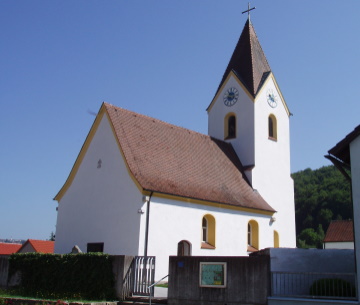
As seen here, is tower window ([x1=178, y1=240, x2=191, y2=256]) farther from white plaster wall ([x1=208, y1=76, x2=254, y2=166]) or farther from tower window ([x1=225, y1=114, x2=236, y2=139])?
tower window ([x1=225, y1=114, x2=236, y2=139])

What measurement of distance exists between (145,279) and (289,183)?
18159 millimetres

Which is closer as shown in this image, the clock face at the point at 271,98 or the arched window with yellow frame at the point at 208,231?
the arched window with yellow frame at the point at 208,231

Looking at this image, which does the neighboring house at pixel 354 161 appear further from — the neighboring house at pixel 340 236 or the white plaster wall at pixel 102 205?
the neighboring house at pixel 340 236

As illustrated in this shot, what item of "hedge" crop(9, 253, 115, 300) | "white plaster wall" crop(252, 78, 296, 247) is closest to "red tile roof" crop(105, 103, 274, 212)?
"white plaster wall" crop(252, 78, 296, 247)

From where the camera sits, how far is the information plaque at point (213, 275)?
13.0 metres

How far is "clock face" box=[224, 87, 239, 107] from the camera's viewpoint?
1230 inches

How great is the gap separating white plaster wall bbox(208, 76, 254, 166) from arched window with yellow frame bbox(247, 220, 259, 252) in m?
4.55

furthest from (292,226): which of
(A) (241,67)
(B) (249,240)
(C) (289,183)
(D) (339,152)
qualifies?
(D) (339,152)

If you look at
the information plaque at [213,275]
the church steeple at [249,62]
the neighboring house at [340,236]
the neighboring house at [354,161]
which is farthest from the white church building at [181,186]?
→ the neighboring house at [340,236]

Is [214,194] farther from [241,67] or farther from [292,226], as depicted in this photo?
[241,67]

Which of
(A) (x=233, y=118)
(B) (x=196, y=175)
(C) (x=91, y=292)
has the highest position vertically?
(A) (x=233, y=118)

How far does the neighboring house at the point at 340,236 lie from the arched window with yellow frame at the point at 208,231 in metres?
31.9

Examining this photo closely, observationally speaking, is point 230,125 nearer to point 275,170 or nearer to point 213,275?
point 275,170

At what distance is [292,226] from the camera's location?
2966cm
